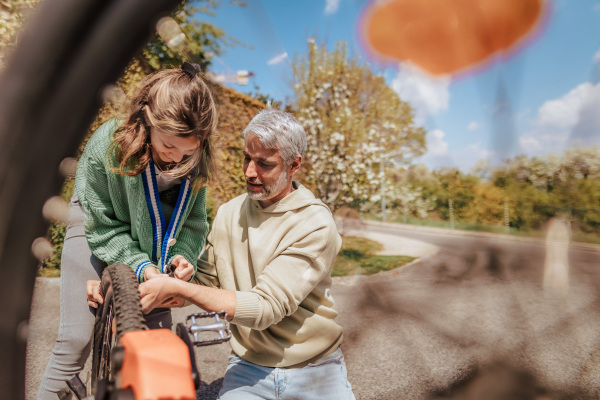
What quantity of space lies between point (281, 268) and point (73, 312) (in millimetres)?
744

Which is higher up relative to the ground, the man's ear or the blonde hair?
the blonde hair

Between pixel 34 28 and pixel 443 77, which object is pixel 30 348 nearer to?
pixel 34 28

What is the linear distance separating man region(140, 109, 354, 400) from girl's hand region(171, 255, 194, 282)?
7.9 inches

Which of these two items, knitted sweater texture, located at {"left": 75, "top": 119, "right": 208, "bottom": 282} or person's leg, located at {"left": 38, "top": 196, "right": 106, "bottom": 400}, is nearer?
knitted sweater texture, located at {"left": 75, "top": 119, "right": 208, "bottom": 282}

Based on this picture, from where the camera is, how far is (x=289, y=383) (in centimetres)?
137

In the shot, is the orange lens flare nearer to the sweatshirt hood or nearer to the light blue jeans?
the sweatshirt hood

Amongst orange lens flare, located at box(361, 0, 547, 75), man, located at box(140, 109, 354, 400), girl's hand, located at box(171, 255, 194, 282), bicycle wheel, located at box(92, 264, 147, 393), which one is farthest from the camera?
man, located at box(140, 109, 354, 400)

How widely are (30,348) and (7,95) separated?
36cm

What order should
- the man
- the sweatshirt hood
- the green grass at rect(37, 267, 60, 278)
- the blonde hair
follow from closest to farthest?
the green grass at rect(37, 267, 60, 278), the blonde hair, the man, the sweatshirt hood

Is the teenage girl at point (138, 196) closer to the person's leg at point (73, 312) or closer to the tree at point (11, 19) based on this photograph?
the person's leg at point (73, 312)

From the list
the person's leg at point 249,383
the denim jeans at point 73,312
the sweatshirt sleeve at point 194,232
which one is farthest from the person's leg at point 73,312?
the person's leg at point 249,383

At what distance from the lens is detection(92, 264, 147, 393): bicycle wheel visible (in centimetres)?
69

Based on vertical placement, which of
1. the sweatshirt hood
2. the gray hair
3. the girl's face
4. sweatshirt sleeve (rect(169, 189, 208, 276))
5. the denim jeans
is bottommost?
A: the denim jeans

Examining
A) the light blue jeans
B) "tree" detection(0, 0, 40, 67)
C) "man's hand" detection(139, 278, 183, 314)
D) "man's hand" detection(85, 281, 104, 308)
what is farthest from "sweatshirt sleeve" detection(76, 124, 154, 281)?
"tree" detection(0, 0, 40, 67)
